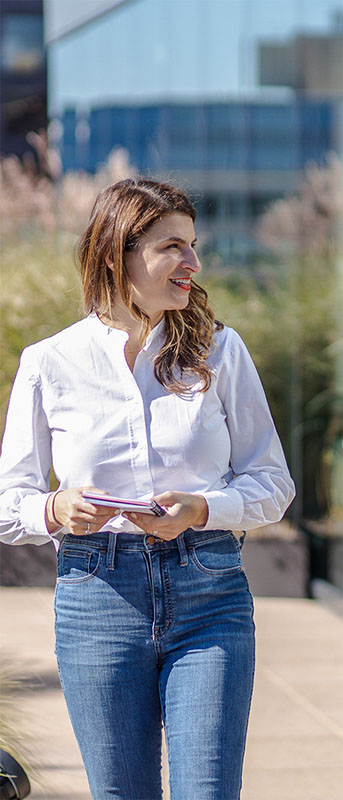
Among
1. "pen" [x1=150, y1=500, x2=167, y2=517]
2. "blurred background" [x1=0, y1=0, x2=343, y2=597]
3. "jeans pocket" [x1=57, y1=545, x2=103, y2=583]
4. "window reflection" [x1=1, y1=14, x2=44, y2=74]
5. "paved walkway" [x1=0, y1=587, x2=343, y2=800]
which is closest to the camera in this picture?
"pen" [x1=150, y1=500, x2=167, y2=517]

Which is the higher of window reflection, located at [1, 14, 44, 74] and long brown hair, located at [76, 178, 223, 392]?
window reflection, located at [1, 14, 44, 74]

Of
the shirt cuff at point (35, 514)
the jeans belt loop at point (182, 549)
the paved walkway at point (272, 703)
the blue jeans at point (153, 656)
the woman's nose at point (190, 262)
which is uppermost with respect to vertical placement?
the woman's nose at point (190, 262)

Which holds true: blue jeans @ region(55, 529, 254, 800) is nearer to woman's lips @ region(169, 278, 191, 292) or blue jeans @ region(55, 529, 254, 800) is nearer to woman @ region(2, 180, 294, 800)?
woman @ region(2, 180, 294, 800)

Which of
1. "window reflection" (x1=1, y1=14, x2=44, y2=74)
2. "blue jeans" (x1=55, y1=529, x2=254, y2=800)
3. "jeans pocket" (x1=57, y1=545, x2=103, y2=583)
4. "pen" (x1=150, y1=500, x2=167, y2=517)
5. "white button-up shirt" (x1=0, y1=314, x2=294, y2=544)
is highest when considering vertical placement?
"window reflection" (x1=1, y1=14, x2=44, y2=74)

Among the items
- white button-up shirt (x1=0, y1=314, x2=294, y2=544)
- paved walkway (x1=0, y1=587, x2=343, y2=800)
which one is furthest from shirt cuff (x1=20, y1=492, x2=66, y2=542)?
paved walkway (x1=0, y1=587, x2=343, y2=800)

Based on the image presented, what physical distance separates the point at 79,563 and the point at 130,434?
245 mm

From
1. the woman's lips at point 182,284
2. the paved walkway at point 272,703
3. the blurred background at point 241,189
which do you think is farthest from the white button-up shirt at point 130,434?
the blurred background at point 241,189

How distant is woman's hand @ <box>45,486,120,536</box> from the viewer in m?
1.80

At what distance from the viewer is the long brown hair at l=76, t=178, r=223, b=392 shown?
1.98 m

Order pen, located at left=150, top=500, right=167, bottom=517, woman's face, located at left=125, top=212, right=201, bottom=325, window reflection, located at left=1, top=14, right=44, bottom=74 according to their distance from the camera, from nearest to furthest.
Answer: pen, located at left=150, top=500, right=167, bottom=517 < woman's face, located at left=125, top=212, right=201, bottom=325 < window reflection, located at left=1, top=14, right=44, bottom=74

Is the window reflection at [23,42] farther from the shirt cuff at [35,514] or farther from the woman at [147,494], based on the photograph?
the shirt cuff at [35,514]

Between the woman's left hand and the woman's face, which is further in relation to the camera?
the woman's face

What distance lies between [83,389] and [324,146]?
4.92 meters

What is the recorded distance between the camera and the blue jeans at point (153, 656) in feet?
5.98
